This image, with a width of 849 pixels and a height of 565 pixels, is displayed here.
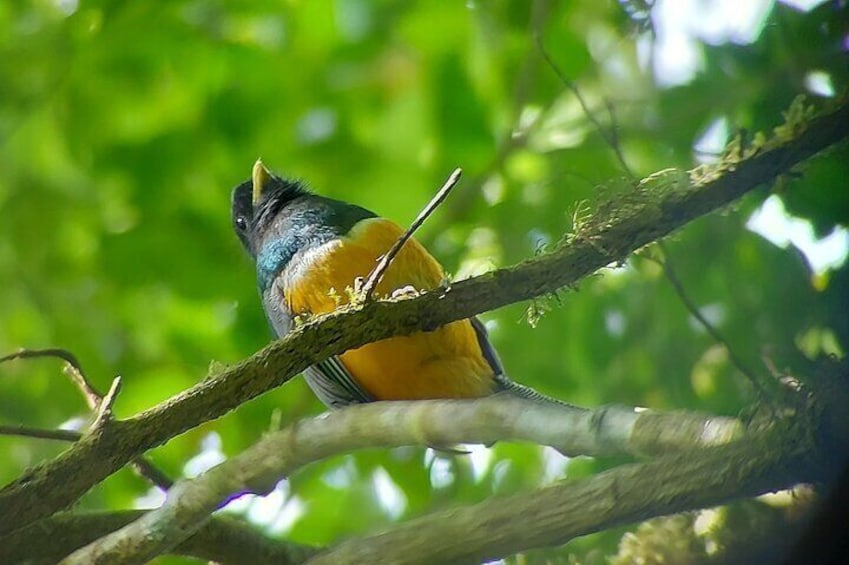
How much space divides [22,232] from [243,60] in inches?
18.8

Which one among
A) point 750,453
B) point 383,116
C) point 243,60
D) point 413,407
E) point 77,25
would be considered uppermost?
point 77,25

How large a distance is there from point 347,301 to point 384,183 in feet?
1.40

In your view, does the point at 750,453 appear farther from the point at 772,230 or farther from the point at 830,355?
the point at 772,230

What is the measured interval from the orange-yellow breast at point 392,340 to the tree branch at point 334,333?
0.73 ft

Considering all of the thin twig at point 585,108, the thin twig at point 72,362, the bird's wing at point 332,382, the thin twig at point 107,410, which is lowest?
the thin twig at point 107,410

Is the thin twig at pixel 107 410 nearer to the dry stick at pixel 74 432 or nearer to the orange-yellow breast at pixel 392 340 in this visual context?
the dry stick at pixel 74 432

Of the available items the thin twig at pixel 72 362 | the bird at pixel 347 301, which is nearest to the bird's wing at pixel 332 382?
the bird at pixel 347 301

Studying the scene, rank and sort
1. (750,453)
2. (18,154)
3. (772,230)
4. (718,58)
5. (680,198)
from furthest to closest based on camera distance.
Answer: (18,154) → (718,58) → (772,230) → (680,198) → (750,453)

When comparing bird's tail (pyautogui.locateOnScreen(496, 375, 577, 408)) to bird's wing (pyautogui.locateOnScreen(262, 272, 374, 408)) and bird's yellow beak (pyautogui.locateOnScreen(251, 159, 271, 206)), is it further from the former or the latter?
bird's yellow beak (pyautogui.locateOnScreen(251, 159, 271, 206))

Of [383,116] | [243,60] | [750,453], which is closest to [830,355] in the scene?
[750,453]

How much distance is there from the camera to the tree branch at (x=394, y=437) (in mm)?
838

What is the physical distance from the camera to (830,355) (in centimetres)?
81

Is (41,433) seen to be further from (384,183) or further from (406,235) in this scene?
(384,183)

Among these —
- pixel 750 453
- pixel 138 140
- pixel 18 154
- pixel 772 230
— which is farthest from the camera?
pixel 18 154
